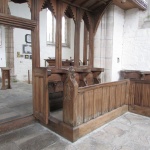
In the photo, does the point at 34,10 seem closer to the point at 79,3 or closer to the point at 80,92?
the point at 79,3

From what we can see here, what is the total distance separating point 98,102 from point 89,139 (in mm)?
625

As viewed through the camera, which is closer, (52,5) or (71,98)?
(71,98)

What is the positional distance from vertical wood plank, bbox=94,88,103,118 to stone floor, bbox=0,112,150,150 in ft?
0.81

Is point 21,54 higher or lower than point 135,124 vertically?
higher

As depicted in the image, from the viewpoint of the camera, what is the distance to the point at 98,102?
2.57 metres

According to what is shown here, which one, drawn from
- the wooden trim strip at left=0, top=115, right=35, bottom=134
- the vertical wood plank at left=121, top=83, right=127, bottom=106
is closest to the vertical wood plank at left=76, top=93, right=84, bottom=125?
the wooden trim strip at left=0, top=115, right=35, bottom=134

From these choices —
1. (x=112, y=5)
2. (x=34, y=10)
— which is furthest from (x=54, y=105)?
(x=112, y=5)

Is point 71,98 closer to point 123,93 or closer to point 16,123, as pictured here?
point 16,123

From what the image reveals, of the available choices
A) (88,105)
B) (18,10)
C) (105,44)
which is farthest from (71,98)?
(18,10)

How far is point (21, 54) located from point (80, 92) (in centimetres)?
547

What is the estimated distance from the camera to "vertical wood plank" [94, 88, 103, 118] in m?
2.51

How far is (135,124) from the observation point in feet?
8.77

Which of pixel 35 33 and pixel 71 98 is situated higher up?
pixel 35 33

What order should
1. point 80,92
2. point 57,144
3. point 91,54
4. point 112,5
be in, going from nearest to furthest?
point 57,144 < point 80,92 < point 112,5 < point 91,54
